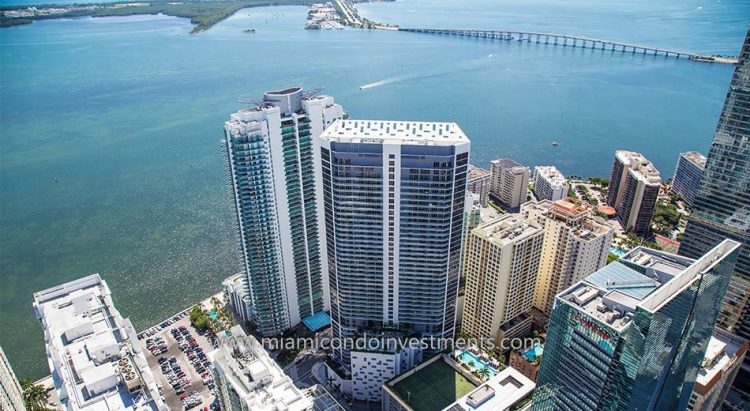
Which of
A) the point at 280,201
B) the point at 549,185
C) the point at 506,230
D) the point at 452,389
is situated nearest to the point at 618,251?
the point at 549,185

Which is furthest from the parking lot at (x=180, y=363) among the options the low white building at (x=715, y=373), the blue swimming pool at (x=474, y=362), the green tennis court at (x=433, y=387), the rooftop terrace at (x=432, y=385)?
the low white building at (x=715, y=373)

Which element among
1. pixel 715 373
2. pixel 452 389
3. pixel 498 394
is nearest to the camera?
pixel 715 373

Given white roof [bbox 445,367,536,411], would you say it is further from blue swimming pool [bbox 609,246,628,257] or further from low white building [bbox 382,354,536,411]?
blue swimming pool [bbox 609,246,628,257]

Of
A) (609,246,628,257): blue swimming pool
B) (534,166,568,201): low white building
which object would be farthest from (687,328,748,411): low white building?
(534,166,568,201): low white building

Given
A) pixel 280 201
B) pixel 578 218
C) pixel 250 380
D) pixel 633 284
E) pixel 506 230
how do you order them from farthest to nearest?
pixel 578 218 < pixel 280 201 < pixel 506 230 < pixel 250 380 < pixel 633 284

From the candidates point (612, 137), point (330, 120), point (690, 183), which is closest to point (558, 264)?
point (330, 120)

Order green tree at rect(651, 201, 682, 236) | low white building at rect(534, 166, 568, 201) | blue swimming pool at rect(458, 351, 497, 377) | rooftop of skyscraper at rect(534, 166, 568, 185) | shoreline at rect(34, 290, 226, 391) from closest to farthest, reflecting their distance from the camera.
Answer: blue swimming pool at rect(458, 351, 497, 377) < shoreline at rect(34, 290, 226, 391) < green tree at rect(651, 201, 682, 236) < low white building at rect(534, 166, 568, 201) < rooftop of skyscraper at rect(534, 166, 568, 185)

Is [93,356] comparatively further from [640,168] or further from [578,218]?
[640,168]

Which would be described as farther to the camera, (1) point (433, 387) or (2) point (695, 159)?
(2) point (695, 159)
